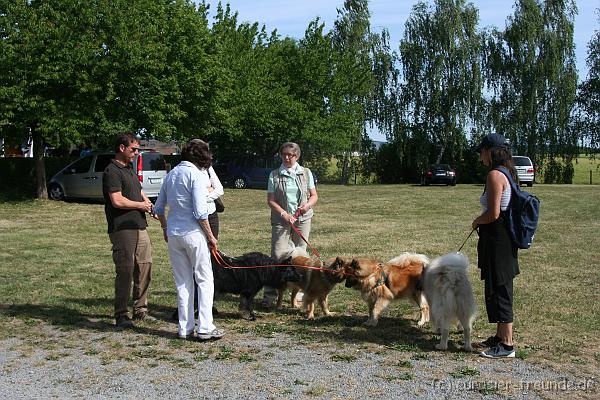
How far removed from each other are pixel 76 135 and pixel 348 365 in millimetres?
16106

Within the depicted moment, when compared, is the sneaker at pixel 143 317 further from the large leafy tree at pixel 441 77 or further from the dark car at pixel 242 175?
the large leafy tree at pixel 441 77

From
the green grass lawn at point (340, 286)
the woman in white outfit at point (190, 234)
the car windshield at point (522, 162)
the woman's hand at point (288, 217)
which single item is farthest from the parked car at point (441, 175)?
the woman in white outfit at point (190, 234)

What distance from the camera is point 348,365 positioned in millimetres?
5094

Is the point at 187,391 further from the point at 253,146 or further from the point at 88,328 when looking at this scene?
the point at 253,146

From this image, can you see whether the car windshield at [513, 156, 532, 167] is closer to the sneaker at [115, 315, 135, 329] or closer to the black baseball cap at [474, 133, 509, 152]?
the black baseball cap at [474, 133, 509, 152]

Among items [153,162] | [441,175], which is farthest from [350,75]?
[153,162]

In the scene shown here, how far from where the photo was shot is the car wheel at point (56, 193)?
872 inches

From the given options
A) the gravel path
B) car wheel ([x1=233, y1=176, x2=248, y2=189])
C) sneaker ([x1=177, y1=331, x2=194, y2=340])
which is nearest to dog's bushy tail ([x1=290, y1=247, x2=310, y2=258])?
the gravel path

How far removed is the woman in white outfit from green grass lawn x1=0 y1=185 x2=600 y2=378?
0.39m

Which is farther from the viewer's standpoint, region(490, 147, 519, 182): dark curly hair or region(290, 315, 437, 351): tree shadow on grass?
region(290, 315, 437, 351): tree shadow on grass

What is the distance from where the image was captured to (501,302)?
5.32 m

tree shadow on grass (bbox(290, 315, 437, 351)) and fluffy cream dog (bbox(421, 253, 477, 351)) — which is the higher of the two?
fluffy cream dog (bbox(421, 253, 477, 351))

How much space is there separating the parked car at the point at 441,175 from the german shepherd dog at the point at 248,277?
3115 cm

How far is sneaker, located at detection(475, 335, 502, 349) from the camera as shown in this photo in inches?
213
